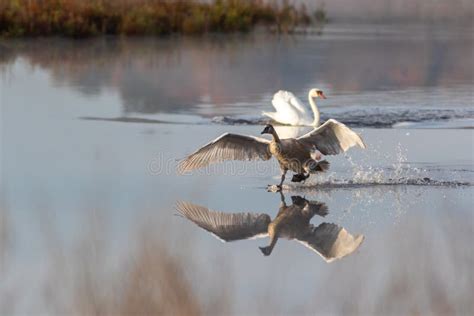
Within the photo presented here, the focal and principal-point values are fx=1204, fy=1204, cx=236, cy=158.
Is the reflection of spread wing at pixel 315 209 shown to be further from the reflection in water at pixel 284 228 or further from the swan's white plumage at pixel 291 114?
the swan's white plumage at pixel 291 114

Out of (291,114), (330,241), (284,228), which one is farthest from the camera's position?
(291,114)

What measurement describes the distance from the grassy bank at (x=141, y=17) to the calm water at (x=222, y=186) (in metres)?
4.62

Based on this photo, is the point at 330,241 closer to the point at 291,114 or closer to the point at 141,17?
the point at 291,114

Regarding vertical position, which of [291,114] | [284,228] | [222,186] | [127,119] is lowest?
[127,119]

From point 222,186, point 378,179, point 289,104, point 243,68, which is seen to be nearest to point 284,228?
point 222,186

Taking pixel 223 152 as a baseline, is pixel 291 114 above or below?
below

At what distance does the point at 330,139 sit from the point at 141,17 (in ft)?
60.7

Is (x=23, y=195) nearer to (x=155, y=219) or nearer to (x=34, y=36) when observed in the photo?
(x=155, y=219)

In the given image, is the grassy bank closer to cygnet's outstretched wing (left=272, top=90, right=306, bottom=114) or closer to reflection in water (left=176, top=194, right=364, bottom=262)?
cygnet's outstretched wing (left=272, top=90, right=306, bottom=114)

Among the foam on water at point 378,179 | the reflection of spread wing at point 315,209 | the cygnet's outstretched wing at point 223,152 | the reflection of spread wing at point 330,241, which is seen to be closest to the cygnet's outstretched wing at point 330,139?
the foam on water at point 378,179

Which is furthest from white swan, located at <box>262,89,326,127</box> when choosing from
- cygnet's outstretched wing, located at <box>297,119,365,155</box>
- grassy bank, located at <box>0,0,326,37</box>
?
grassy bank, located at <box>0,0,326,37</box>

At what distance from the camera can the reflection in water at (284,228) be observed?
7.04 metres

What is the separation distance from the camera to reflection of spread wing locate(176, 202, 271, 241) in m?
7.43

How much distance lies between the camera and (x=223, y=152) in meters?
9.46
